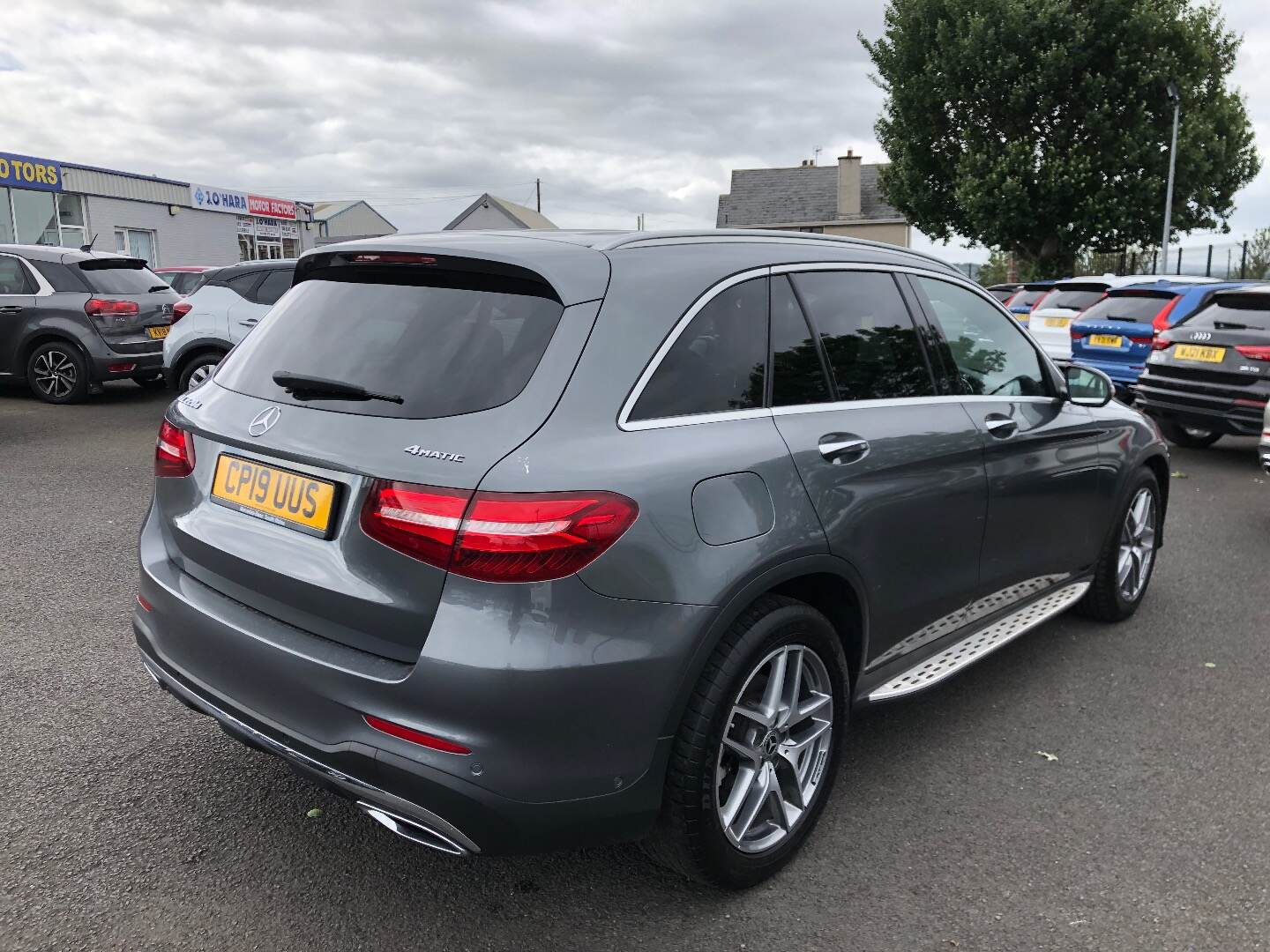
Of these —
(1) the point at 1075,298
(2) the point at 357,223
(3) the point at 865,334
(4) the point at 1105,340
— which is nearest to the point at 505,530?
(3) the point at 865,334

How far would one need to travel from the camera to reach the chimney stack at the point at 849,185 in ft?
170

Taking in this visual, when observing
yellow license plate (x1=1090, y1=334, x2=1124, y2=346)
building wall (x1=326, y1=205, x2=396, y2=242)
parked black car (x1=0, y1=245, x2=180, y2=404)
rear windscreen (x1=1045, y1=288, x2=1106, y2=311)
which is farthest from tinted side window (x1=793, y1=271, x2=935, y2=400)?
building wall (x1=326, y1=205, x2=396, y2=242)

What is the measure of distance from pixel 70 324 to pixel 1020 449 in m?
10.9

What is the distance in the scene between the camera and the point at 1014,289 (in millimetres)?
20375

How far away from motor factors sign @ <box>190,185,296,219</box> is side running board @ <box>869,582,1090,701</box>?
35.5m

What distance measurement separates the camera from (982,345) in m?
3.86

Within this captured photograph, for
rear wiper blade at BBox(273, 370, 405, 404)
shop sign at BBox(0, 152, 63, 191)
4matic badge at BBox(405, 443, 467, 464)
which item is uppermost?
shop sign at BBox(0, 152, 63, 191)

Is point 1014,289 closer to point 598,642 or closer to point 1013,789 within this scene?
point 1013,789

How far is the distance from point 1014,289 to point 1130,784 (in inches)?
736

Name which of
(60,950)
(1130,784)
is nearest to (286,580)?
(60,950)

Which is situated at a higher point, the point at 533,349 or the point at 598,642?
the point at 533,349

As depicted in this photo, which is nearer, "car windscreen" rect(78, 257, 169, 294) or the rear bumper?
the rear bumper

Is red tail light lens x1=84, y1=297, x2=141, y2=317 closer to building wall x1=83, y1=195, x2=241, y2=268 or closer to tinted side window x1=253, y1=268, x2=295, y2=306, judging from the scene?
tinted side window x1=253, y1=268, x2=295, y2=306

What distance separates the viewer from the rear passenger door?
2.85 meters
